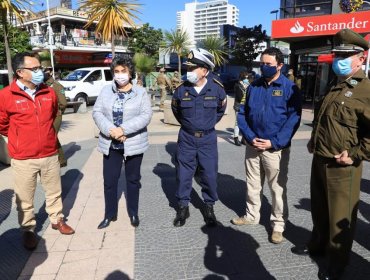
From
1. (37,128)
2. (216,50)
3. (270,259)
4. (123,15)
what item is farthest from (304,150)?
(216,50)

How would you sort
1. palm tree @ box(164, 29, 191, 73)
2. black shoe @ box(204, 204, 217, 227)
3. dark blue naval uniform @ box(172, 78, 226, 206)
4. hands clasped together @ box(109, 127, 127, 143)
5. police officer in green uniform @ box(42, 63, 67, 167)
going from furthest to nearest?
palm tree @ box(164, 29, 191, 73) < police officer in green uniform @ box(42, 63, 67, 167) < black shoe @ box(204, 204, 217, 227) < dark blue naval uniform @ box(172, 78, 226, 206) < hands clasped together @ box(109, 127, 127, 143)

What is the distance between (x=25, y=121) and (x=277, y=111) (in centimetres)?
235

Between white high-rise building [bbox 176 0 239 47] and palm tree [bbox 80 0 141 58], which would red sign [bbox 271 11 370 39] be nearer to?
palm tree [bbox 80 0 141 58]

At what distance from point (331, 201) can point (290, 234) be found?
1010 millimetres

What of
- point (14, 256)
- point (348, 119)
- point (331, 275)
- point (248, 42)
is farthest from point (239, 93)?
point (248, 42)

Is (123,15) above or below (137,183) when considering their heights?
above

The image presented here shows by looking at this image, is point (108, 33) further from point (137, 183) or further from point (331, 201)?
point (331, 201)

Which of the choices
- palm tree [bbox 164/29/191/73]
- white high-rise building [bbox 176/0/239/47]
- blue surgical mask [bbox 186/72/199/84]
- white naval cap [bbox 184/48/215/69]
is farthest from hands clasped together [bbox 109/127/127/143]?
white high-rise building [bbox 176/0/239/47]

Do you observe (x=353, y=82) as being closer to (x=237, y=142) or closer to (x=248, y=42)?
(x=237, y=142)

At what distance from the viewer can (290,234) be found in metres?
3.55

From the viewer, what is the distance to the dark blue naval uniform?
3668 millimetres

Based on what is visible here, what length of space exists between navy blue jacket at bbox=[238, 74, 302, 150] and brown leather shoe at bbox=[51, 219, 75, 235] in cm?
208

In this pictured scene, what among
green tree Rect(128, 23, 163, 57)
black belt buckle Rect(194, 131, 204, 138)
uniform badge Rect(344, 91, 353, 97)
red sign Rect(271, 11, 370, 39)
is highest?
green tree Rect(128, 23, 163, 57)

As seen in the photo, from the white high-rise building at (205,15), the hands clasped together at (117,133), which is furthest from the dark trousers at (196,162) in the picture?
the white high-rise building at (205,15)
